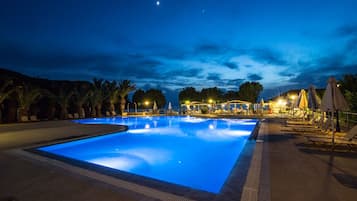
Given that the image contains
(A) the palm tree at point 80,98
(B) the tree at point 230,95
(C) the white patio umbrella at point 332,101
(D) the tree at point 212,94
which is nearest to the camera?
(C) the white patio umbrella at point 332,101

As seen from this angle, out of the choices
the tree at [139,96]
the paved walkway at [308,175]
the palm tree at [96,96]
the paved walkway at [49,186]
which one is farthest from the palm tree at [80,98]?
the tree at [139,96]

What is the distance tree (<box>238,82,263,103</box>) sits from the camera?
4100 centimetres

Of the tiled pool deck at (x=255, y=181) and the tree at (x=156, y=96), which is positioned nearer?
Answer: the tiled pool deck at (x=255, y=181)

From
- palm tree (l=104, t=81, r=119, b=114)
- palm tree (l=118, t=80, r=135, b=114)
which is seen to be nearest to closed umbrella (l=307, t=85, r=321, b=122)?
palm tree (l=104, t=81, r=119, b=114)

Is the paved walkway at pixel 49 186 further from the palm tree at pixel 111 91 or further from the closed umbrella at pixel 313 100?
the palm tree at pixel 111 91

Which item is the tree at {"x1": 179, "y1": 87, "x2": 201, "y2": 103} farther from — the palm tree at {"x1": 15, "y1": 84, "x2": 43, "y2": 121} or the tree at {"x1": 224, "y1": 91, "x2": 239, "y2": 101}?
the palm tree at {"x1": 15, "y1": 84, "x2": 43, "y2": 121}

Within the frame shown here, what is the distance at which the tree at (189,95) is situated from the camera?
43.2 metres

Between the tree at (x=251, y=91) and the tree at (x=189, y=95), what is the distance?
9.23m

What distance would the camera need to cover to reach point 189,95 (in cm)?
4369

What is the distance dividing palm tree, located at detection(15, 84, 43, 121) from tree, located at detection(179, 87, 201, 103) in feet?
98.7

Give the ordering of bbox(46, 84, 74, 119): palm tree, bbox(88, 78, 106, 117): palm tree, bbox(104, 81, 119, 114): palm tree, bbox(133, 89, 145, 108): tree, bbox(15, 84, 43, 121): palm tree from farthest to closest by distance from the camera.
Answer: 1. bbox(133, 89, 145, 108): tree
2. bbox(104, 81, 119, 114): palm tree
3. bbox(88, 78, 106, 117): palm tree
4. bbox(46, 84, 74, 119): palm tree
5. bbox(15, 84, 43, 121): palm tree

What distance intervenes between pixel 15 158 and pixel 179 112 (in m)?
22.5

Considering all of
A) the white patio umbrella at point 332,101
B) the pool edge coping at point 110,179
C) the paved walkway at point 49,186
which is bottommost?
the paved walkway at point 49,186

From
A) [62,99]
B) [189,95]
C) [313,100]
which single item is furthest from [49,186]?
[189,95]
